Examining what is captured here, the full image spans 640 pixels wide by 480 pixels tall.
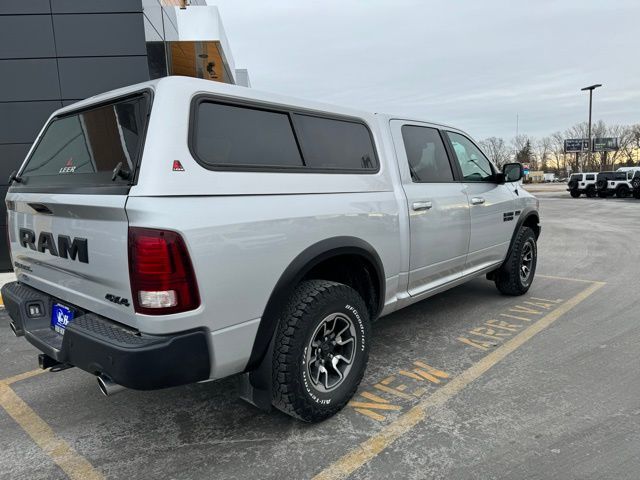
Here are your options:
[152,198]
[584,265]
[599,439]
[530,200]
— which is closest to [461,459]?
[599,439]

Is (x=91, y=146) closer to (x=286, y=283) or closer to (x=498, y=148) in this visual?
(x=286, y=283)

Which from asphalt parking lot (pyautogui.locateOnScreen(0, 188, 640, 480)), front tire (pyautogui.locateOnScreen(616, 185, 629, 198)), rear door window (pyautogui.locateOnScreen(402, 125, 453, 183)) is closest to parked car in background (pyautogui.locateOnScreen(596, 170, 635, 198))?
front tire (pyautogui.locateOnScreen(616, 185, 629, 198))

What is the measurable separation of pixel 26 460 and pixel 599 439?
3203mm

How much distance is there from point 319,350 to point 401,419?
0.67 m

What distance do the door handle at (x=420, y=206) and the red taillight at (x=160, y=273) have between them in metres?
1.94

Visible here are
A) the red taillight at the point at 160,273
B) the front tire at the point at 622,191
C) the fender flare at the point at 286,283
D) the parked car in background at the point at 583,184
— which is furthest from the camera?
the parked car in background at the point at 583,184

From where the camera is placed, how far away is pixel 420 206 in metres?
3.54

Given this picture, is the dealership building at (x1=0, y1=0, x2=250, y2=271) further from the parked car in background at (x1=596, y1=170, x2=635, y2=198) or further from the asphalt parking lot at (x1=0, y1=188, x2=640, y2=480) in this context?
the parked car in background at (x1=596, y1=170, x2=635, y2=198)

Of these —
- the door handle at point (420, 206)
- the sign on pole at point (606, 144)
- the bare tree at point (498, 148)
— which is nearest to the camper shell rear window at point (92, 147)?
the door handle at point (420, 206)

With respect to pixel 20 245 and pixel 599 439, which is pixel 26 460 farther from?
pixel 599 439

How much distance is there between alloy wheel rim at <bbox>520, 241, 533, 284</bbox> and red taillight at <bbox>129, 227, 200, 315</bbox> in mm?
4316

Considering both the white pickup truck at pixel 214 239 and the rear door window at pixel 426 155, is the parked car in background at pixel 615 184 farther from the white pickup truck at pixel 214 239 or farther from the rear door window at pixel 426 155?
the white pickup truck at pixel 214 239

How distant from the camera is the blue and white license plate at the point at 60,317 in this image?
2.58m

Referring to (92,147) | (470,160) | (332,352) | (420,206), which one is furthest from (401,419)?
(470,160)
